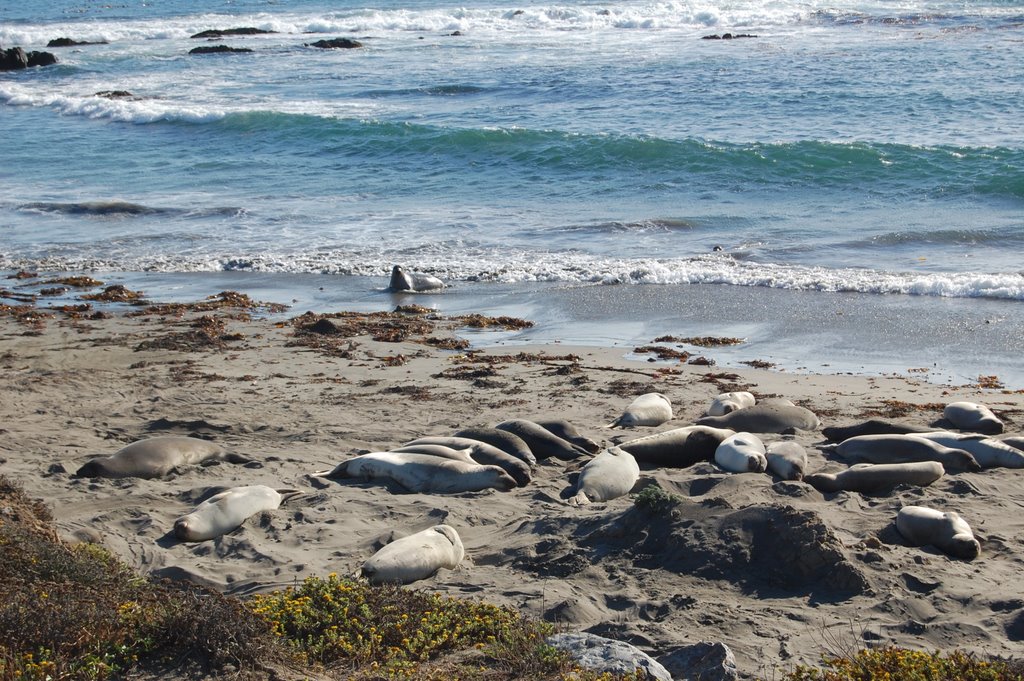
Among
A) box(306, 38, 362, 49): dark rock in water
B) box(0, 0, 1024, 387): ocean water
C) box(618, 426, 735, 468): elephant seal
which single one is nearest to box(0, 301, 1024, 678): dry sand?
box(618, 426, 735, 468): elephant seal

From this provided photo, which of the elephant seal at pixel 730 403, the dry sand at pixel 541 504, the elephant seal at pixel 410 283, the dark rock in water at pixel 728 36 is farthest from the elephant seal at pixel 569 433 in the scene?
the dark rock in water at pixel 728 36

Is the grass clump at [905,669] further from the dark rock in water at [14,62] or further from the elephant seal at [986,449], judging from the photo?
the dark rock in water at [14,62]

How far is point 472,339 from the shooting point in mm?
10766

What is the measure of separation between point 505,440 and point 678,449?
3.99 feet

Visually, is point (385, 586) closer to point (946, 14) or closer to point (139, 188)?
point (139, 188)

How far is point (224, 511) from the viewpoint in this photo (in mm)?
6148

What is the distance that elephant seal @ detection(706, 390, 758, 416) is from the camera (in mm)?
7988

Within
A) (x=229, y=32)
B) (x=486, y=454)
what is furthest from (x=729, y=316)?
(x=229, y=32)

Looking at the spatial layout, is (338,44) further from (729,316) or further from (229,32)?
(729,316)

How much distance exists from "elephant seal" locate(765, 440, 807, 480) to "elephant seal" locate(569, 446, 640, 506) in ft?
2.95

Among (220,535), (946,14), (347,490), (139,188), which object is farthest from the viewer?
(946,14)

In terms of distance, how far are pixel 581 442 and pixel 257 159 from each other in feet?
54.7

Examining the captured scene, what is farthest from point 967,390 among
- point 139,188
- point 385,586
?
point 139,188

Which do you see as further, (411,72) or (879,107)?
(411,72)
